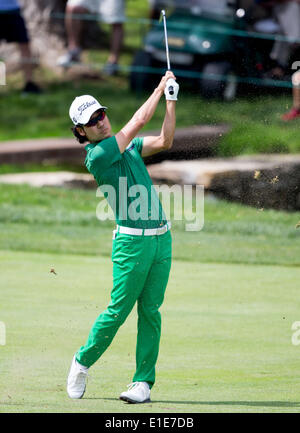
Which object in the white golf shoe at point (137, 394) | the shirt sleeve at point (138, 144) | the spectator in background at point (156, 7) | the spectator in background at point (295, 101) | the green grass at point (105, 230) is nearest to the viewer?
the white golf shoe at point (137, 394)

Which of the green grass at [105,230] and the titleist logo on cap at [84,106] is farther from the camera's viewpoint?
the green grass at [105,230]

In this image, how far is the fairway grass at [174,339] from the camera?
5977 mm

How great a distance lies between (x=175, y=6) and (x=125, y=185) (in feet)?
39.6

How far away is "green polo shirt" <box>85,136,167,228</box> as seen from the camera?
598 cm

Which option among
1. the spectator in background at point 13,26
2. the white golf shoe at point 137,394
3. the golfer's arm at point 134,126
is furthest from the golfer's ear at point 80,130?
the spectator in background at point 13,26

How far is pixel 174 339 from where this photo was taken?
23.9 ft

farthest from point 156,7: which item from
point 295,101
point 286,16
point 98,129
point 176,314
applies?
point 98,129

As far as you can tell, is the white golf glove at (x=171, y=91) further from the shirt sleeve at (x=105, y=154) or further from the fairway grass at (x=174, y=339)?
the fairway grass at (x=174, y=339)

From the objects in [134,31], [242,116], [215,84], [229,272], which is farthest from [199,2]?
[229,272]

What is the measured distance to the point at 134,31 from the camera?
2177 centimetres

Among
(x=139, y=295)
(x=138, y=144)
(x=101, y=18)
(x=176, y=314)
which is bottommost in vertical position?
(x=176, y=314)

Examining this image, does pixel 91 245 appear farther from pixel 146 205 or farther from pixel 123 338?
pixel 146 205

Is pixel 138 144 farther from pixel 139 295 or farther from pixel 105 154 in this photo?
pixel 139 295

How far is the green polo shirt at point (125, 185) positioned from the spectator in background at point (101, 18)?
1071 centimetres
